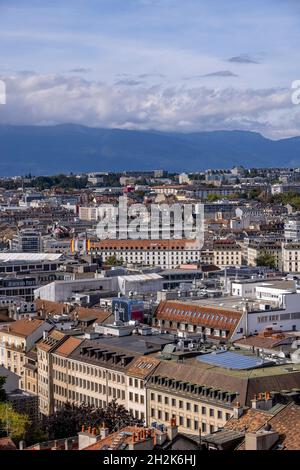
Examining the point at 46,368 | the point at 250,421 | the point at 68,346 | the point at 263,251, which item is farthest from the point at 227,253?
the point at 250,421

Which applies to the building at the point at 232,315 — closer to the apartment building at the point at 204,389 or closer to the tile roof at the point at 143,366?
the tile roof at the point at 143,366

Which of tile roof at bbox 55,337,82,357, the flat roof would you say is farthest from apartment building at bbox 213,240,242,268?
tile roof at bbox 55,337,82,357

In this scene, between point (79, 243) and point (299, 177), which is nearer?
point (79, 243)

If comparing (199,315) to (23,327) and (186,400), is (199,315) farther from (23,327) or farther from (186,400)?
(186,400)

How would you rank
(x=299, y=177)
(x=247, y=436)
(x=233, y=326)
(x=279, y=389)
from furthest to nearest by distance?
(x=299, y=177) → (x=233, y=326) → (x=279, y=389) → (x=247, y=436)

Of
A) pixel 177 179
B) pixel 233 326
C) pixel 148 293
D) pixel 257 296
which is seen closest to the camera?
pixel 233 326

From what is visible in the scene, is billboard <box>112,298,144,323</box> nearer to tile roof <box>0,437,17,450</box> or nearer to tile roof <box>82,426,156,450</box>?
tile roof <box>0,437,17,450</box>

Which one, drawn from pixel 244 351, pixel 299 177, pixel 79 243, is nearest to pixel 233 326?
pixel 244 351

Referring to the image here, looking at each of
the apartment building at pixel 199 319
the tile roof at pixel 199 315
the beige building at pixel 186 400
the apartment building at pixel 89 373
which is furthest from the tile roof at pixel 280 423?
the tile roof at pixel 199 315
